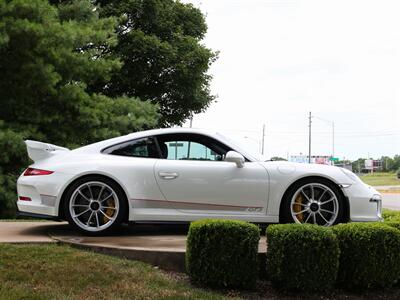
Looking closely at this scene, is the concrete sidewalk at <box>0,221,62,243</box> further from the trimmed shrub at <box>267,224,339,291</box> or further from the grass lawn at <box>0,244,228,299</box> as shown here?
the trimmed shrub at <box>267,224,339,291</box>

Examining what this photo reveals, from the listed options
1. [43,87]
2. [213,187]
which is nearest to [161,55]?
[43,87]

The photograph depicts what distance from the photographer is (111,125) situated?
1227cm

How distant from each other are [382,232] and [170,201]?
7.41 feet

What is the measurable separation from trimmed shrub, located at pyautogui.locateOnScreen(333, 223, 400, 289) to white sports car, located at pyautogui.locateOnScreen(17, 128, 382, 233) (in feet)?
3.44

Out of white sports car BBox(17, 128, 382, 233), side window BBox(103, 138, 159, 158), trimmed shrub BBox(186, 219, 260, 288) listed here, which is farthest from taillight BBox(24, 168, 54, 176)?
trimmed shrub BBox(186, 219, 260, 288)

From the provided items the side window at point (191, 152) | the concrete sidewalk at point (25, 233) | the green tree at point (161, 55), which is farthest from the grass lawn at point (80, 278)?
the green tree at point (161, 55)

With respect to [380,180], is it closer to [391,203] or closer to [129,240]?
[391,203]

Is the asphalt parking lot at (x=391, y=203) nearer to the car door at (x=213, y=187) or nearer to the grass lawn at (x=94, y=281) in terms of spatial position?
the car door at (x=213, y=187)

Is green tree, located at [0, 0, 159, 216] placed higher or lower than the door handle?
higher

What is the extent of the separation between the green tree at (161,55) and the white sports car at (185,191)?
1304cm

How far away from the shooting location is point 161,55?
1919cm

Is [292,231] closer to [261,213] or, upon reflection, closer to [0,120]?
[261,213]

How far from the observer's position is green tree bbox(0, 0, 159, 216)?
33.5ft

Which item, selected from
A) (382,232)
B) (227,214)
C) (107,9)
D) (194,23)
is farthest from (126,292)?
(194,23)
